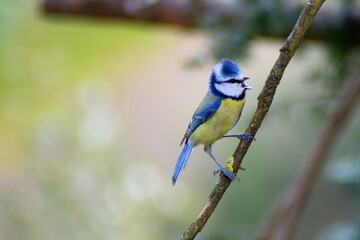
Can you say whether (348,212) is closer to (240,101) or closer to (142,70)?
(142,70)

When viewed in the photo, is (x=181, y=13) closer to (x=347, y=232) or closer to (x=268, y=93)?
(x=347, y=232)

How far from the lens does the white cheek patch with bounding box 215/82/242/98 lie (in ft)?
3.14

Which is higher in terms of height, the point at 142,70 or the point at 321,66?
the point at 142,70

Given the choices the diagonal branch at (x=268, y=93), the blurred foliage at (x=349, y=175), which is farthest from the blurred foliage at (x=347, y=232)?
the diagonal branch at (x=268, y=93)

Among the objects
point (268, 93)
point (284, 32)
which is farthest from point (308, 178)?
point (268, 93)

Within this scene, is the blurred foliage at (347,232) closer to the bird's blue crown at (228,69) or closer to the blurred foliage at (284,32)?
the blurred foliage at (284,32)

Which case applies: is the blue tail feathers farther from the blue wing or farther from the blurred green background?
the blurred green background

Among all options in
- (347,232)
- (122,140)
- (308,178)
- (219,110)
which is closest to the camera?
(219,110)

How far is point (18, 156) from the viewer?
3016 mm

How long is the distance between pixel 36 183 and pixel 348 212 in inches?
41.4

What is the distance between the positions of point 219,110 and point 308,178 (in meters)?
0.95

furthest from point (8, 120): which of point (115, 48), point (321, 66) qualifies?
point (321, 66)

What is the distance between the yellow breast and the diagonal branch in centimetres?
7

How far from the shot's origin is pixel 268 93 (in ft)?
2.91
